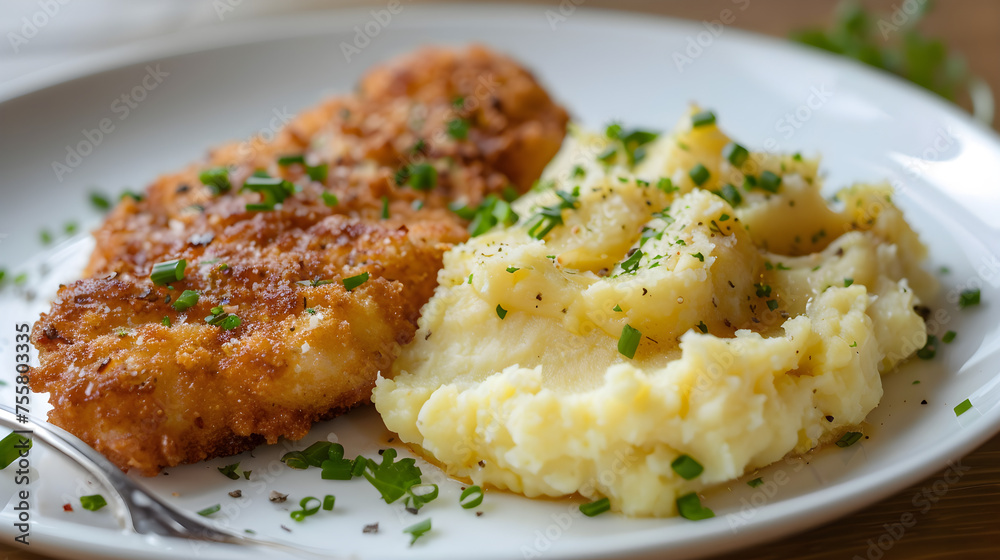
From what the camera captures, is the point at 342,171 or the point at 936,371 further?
the point at 342,171

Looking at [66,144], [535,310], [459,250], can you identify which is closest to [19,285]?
[66,144]

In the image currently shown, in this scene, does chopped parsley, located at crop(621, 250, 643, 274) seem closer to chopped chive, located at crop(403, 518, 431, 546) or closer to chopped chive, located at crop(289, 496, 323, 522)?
chopped chive, located at crop(403, 518, 431, 546)

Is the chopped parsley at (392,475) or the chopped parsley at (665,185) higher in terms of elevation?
the chopped parsley at (665,185)

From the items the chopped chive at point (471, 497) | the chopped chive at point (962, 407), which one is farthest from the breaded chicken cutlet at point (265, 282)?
the chopped chive at point (962, 407)

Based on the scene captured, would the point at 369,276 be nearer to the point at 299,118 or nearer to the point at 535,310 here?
the point at 535,310

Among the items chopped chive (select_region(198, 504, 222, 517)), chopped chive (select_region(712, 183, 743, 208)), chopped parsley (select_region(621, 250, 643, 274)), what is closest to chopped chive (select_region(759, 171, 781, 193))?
chopped chive (select_region(712, 183, 743, 208))

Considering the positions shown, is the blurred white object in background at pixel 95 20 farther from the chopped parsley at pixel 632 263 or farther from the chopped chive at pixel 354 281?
the chopped parsley at pixel 632 263
